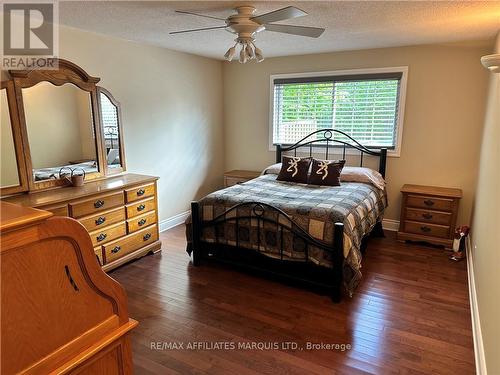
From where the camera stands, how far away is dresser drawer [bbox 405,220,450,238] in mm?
3842

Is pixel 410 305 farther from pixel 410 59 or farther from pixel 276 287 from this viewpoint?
pixel 410 59

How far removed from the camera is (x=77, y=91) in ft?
10.7

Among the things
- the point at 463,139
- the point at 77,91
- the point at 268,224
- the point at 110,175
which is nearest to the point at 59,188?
the point at 110,175

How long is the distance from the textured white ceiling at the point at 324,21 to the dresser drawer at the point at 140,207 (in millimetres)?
1711

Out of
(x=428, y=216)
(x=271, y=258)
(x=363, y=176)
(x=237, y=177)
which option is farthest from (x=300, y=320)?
(x=237, y=177)

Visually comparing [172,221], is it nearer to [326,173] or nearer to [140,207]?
[140,207]

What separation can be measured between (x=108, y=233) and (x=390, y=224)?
3.50 metres

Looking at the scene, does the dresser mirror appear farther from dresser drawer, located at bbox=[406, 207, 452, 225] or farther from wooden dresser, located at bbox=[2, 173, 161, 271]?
dresser drawer, located at bbox=[406, 207, 452, 225]

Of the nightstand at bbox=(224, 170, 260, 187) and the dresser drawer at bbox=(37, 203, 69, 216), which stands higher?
the dresser drawer at bbox=(37, 203, 69, 216)

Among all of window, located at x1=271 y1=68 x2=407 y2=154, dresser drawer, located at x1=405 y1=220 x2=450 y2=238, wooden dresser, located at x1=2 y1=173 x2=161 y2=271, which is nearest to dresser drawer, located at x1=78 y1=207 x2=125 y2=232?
wooden dresser, located at x1=2 y1=173 x2=161 y2=271

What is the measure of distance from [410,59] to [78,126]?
3.87 m

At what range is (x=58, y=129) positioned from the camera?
313 centimetres

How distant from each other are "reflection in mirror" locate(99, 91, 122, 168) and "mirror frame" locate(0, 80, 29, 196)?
0.84 metres

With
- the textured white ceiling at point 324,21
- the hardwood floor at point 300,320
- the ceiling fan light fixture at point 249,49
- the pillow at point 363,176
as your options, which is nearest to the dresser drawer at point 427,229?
the hardwood floor at point 300,320
